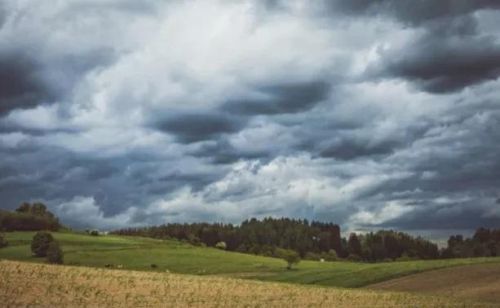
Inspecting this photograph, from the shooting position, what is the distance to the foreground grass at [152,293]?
176 ft

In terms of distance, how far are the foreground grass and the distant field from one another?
8.95 meters

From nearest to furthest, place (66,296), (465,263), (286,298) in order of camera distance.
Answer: (66,296)
(286,298)
(465,263)

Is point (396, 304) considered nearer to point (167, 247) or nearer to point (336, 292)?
point (336, 292)

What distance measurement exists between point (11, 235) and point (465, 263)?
11367 centimetres

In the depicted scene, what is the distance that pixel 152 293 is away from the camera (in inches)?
2398

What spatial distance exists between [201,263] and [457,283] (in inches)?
2285

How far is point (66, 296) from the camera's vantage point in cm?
5584

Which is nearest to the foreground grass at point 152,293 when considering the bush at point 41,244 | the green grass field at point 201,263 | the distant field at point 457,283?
the distant field at point 457,283

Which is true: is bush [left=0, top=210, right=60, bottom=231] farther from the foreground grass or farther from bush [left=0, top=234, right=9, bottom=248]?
the foreground grass

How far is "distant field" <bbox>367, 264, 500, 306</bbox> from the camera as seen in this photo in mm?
71125

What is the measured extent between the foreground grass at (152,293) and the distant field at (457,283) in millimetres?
8951

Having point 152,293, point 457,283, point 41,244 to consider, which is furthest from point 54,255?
point 457,283

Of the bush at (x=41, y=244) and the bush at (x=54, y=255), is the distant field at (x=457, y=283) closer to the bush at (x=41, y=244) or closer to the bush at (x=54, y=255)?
the bush at (x=54, y=255)

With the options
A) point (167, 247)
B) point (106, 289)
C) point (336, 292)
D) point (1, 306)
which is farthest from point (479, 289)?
point (167, 247)
